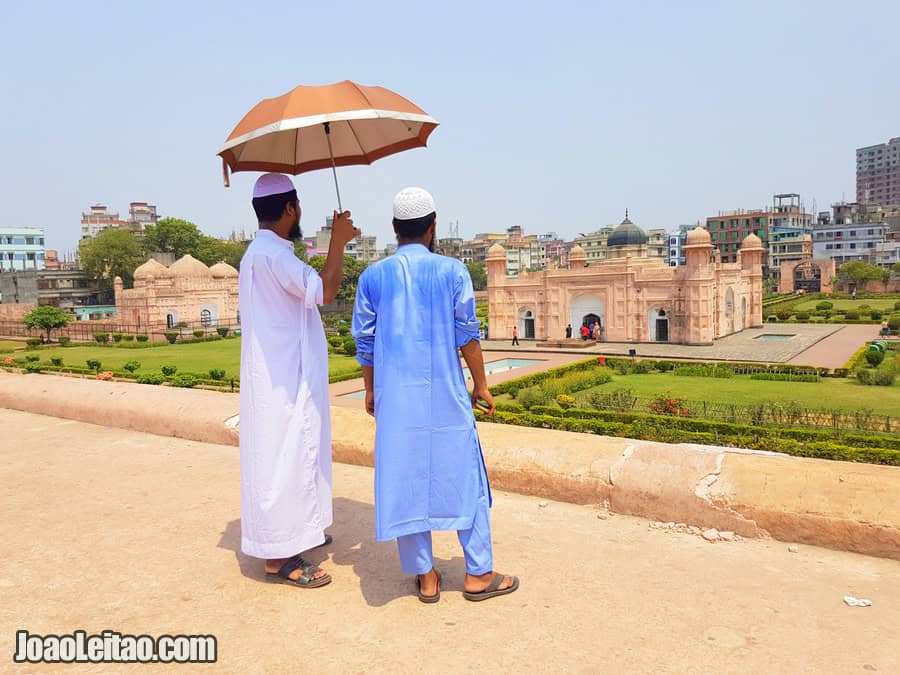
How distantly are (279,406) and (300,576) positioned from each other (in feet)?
2.42

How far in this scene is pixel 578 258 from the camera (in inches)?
1294

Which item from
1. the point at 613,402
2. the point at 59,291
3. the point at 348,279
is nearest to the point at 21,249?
the point at 59,291

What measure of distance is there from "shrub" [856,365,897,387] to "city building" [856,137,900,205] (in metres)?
130

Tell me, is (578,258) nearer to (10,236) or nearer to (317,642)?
(317,642)

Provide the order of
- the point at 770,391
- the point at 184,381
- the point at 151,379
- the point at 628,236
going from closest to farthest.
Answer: the point at 770,391
the point at 184,381
the point at 151,379
the point at 628,236

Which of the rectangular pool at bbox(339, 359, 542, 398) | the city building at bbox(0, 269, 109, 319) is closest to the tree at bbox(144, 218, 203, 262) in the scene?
the city building at bbox(0, 269, 109, 319)

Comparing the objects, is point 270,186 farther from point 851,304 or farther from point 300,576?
point 851,304

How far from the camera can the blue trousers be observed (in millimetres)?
2713

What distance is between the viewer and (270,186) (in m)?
3.14

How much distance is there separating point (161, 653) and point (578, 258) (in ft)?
105

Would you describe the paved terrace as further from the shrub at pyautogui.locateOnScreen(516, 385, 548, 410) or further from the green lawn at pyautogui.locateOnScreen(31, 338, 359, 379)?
the shrub at pyautogui.locateOnScreen(516, 385, 548, 410)

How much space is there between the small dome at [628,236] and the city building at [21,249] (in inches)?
2154

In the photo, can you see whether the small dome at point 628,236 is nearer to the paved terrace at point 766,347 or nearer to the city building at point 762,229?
the paved terrace at point 766,347

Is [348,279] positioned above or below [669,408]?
above
